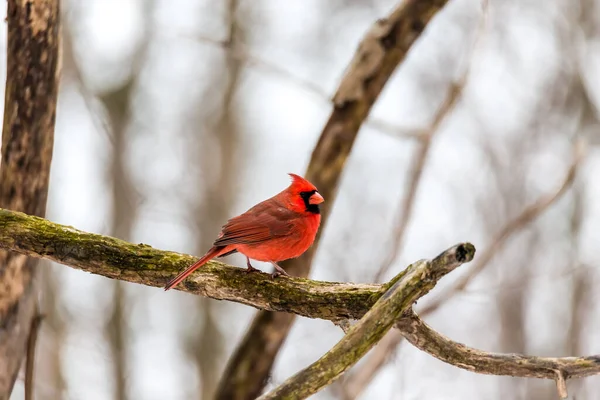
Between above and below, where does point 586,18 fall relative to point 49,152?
above

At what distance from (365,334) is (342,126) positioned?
2379 millimetres

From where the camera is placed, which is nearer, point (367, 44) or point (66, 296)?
point (367, 44)

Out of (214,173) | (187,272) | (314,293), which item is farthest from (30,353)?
(214,173)

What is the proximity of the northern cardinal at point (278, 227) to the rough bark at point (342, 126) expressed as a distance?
92 cm

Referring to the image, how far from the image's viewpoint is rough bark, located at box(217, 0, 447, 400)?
14.7ft

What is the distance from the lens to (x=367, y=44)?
449cm

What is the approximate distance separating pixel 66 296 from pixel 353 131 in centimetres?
684

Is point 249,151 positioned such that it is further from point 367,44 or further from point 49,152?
point 49,152

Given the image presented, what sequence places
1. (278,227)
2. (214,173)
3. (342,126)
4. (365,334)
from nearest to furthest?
(365,334), (278,227), (342,126), (214,173)

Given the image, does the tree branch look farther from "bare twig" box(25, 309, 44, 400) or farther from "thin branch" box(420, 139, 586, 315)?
"thin branch" box(420, 139, 586, 315)

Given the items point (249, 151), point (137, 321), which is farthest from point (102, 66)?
point (137, 321)

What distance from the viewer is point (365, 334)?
92.3 inches

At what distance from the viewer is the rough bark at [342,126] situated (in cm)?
447

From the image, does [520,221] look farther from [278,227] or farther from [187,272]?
[187,272]
